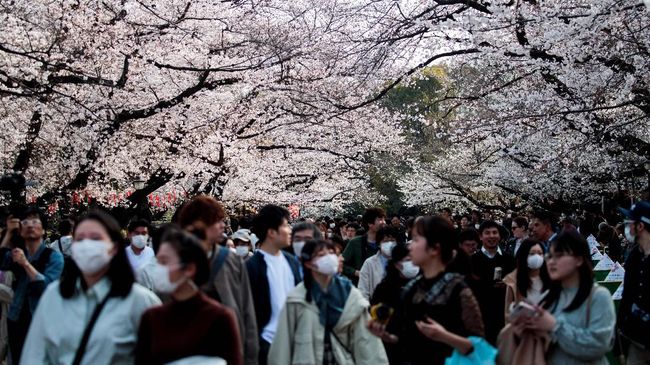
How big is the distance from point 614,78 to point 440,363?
922cm

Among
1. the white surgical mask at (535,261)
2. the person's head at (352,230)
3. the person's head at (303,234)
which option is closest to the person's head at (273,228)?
the person's head at (303,234)

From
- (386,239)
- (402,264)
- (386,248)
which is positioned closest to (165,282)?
(402,264)

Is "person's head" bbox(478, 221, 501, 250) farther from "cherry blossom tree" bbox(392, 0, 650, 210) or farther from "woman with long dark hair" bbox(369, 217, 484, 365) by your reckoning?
"woman with long dark hair" bbox(369, 217, 484, 365)

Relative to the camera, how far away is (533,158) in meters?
28.6

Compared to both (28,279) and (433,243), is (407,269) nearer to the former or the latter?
(433,243)

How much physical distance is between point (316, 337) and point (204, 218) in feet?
3.34

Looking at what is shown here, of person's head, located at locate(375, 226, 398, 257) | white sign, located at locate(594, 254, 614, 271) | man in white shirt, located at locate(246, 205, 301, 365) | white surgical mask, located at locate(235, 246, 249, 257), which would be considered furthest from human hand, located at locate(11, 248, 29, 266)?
white sign, located at locate(594, 254, 614, 271)

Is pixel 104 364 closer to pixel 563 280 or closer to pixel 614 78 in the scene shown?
pixel 563 280

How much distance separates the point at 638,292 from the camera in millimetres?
6777

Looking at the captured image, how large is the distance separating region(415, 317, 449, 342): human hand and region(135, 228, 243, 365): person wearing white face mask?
1027 mm

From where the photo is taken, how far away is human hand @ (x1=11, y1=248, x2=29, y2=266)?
7254 mm

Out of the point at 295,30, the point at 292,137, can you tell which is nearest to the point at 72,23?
the point at 295,30

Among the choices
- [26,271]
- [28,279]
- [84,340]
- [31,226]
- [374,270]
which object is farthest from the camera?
[374,270]

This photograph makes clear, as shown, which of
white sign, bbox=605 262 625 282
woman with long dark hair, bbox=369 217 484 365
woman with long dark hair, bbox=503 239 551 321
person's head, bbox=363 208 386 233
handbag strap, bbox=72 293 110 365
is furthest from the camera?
white sign, bbox=605 262 625 282
